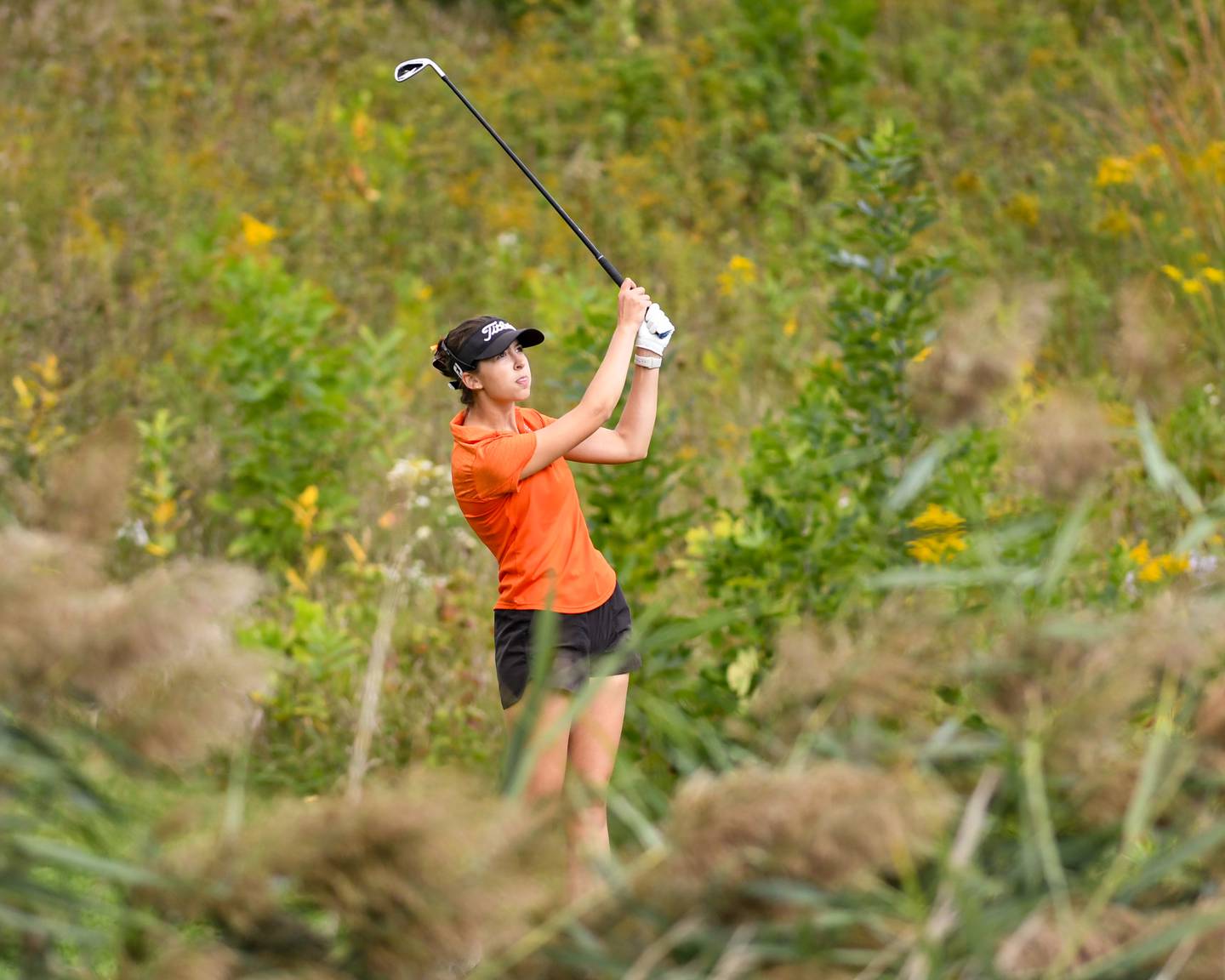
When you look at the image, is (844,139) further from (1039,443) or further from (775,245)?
(1039,443)

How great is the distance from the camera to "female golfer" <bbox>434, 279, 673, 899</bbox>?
140 inches

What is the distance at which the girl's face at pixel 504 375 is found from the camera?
12.0 ft

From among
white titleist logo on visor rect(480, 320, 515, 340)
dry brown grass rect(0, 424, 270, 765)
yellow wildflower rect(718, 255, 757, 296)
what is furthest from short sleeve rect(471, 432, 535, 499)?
yellow wildflower rect(718, 255, 757, 296)

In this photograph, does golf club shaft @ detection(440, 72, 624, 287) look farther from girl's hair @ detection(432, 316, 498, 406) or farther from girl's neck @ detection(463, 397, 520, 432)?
girl's neck @ detection(463, 397, 520, 432)

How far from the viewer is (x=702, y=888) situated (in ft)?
4.53

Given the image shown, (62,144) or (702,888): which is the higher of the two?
(702,888)

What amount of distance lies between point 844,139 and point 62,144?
15.2 ft

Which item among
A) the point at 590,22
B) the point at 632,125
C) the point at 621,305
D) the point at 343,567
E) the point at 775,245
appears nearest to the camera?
the point at 621,305

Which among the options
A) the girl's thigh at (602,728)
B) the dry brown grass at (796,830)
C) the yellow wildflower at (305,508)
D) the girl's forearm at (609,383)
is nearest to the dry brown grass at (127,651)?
the dry brown grass at (796,830)

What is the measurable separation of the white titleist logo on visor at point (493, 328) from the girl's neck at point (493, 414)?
0.17 meters

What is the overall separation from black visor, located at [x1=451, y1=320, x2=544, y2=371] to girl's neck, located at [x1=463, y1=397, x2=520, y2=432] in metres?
0.11

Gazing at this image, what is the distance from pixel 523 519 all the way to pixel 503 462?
189 millimetres

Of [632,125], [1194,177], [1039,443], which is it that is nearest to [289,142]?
[632,125]

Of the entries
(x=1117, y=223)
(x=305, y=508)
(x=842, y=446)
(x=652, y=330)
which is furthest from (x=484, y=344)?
(x=1117, y=223)
